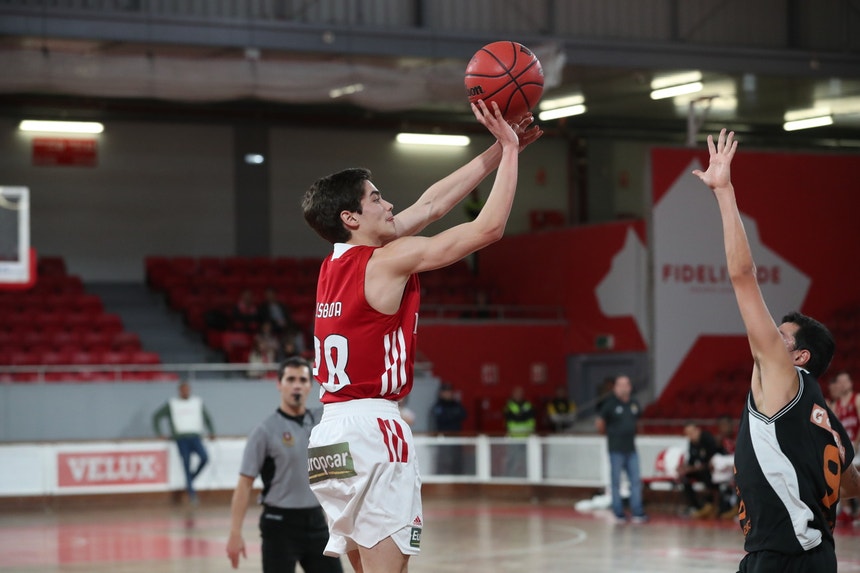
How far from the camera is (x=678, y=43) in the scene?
20672 mm

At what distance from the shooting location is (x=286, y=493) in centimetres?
696

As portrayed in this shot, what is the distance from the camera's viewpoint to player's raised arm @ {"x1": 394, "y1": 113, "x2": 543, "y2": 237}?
4.94m

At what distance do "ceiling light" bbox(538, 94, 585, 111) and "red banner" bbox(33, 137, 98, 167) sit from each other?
30.3 feet

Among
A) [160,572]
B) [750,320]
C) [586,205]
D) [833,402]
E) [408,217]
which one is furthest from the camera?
[586,205]

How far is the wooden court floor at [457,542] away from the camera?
A: 12.1m

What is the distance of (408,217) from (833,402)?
11399 millimetres

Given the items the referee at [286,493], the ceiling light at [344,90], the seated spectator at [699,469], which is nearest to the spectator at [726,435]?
the seated spectator at [699,469]

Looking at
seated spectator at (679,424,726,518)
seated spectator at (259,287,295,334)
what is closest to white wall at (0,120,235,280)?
seated spectator at (259,287,295,334)

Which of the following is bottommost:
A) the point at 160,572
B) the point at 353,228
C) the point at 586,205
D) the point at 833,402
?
the point at 160,572

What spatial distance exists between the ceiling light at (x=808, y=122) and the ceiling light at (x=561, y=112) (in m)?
4.68

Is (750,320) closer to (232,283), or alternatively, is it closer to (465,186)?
(465,186)

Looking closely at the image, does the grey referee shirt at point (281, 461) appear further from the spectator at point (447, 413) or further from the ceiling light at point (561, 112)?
the ceiling light at point (561, 112)

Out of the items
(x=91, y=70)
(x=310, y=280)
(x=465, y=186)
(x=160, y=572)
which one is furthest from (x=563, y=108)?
(x=465, y=186)

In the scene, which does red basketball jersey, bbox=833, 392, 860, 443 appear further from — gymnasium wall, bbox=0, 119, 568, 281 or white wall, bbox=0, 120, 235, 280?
white wall, bbox=0, 120, 235, 280
